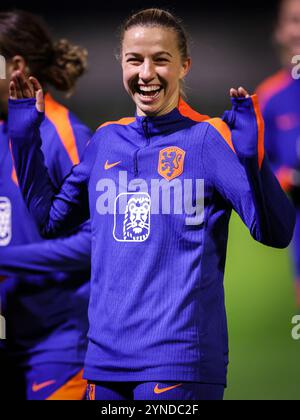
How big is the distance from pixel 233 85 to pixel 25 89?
1.71m

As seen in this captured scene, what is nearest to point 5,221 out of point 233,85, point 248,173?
point 248,173

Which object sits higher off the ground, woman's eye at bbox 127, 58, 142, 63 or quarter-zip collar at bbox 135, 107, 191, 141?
woman's eye at bbox 127, 58, 142, 63

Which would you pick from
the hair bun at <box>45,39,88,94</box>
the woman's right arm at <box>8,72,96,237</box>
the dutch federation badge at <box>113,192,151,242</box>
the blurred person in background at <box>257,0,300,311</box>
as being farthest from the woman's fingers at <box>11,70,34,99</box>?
the blurred person in background at <box>257,0,300,311</box>

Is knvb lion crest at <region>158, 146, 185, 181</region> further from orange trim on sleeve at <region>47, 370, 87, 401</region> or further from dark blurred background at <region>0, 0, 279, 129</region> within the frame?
orange trim on sleeve at <region>47, 370, 87, 401</region>

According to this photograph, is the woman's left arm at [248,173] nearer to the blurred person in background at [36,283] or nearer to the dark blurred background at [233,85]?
the dark blurred background at [233,85]

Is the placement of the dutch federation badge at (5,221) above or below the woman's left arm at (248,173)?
below

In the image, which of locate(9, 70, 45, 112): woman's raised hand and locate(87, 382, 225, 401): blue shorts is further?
locate(9, 70, 45, 112): woman's raised hand

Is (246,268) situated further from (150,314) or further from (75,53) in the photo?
(150,314)

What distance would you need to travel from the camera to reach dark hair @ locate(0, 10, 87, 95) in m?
2.59

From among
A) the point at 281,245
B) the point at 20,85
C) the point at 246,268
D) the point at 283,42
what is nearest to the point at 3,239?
the point at 20,85

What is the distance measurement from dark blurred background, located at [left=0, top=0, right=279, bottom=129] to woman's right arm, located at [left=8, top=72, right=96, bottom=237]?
19.5 inches

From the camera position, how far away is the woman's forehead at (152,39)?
2096mm

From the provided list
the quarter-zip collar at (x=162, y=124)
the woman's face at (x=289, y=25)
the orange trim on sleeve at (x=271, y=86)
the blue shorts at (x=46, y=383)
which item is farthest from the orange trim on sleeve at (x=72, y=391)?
the orange trim on sleeve at (x=271, y=86)

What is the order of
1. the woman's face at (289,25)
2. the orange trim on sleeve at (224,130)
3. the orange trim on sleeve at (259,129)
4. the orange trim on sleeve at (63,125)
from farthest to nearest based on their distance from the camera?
1. the woman's face at (289,25)
2. the orange trim on sleeve at (63,125)
3. the orange trim on sleeve at (224,130)
4. the orange trim on sleeve at (259,129)
